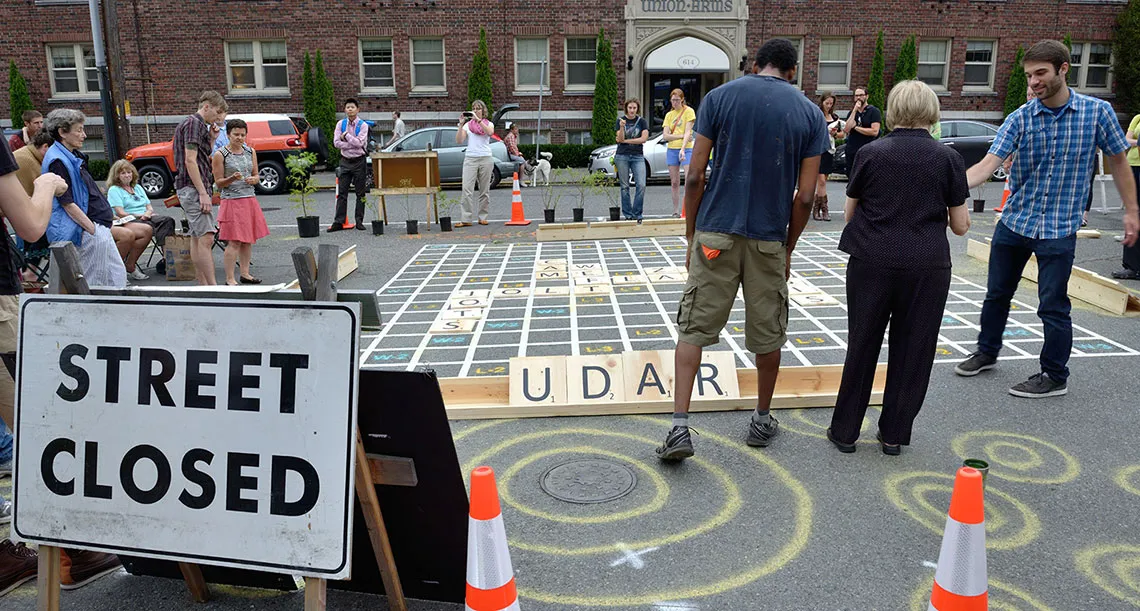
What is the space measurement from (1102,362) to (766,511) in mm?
3341

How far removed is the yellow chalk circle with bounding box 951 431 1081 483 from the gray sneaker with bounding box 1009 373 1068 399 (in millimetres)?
602

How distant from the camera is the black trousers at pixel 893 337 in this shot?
3.77 metres

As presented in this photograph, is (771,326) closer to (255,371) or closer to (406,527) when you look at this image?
(406,527)

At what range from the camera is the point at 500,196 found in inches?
687

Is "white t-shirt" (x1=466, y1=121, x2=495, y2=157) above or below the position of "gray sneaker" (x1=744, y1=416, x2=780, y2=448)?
above

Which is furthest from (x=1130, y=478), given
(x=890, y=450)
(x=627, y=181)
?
(x=627, y=181)

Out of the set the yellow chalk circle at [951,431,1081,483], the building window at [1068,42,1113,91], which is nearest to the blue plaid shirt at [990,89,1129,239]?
the yellow chalk circle at [951,431,1081,483]

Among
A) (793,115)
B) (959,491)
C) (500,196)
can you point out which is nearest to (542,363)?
(793,115)

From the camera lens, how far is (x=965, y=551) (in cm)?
216

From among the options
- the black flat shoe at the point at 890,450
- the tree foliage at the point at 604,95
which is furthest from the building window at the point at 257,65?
the black flat shoe at the point at 890,450

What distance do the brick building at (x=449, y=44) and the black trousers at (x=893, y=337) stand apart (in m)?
21.7

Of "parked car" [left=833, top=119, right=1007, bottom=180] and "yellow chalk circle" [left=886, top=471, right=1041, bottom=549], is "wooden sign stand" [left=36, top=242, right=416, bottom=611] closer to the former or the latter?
"yellow chalk circle" [left=886, top=471, right=1041, bottom=549]

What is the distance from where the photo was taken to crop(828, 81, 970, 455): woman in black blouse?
12.2 feet

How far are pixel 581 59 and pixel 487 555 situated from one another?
79.5 feet
